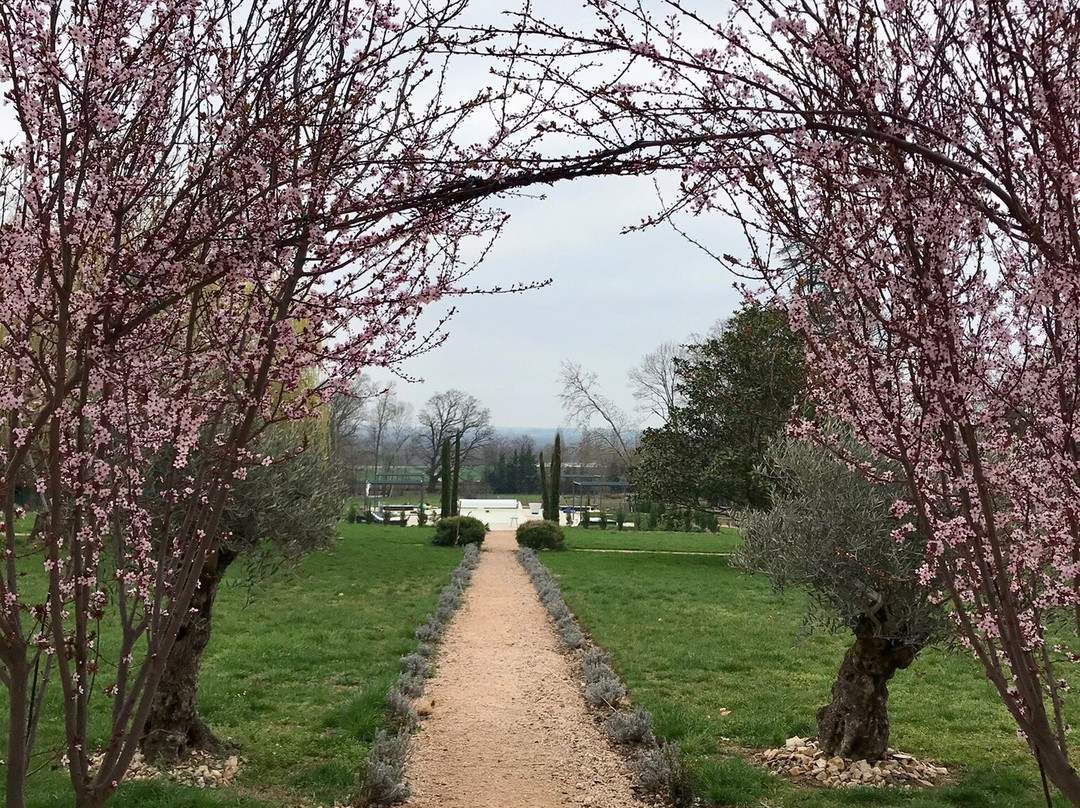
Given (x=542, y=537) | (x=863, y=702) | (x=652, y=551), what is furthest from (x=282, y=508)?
(x=652, y=551)

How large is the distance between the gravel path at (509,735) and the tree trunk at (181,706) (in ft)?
5.14

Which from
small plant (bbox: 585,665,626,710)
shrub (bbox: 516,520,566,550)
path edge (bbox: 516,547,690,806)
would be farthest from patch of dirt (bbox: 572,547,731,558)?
small plant (bbox: 585,665,626,710)

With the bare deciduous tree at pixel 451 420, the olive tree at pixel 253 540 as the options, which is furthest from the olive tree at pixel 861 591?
the bare deciduous tree at pixel 451 420

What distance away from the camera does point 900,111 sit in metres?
2.25

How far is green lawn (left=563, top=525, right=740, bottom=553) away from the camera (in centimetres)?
2389

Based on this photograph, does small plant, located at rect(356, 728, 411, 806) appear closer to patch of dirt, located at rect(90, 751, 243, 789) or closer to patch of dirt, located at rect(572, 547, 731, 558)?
patch of dirt, located at rect(90, 751, 243, 789)

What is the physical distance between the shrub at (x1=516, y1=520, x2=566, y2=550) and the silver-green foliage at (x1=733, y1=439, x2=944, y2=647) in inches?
642

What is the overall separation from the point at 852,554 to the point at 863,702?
1.20 m

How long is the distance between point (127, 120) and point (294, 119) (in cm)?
54

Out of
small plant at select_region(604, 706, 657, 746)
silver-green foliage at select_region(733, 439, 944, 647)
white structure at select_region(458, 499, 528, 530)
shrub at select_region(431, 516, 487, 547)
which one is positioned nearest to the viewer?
silver-green foliage at select_region(733, 439, 944, 647)

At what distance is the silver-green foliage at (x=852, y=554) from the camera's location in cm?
589

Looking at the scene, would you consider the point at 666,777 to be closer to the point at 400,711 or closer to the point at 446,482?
the point at 400,711

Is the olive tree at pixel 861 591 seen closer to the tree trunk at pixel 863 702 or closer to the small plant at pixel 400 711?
the tree trunk at pixel 863 702

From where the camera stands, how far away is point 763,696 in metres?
7.87
